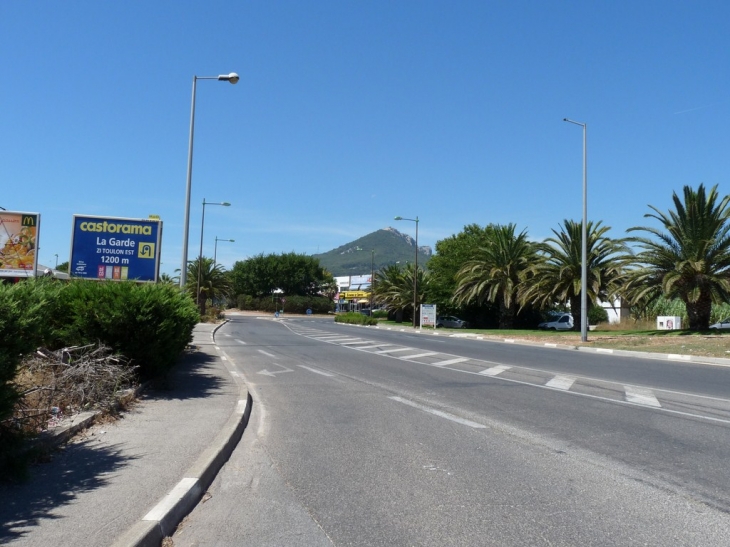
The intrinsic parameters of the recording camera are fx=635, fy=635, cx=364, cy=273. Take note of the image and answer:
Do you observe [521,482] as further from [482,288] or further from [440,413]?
[482,288]

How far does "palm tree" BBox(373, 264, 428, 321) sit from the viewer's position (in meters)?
63.6

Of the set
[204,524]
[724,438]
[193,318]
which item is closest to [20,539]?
[204,524]

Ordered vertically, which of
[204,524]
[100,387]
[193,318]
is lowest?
[204,524]

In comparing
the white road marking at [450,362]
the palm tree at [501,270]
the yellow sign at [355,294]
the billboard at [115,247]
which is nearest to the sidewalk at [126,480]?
the billboard at [115,247]

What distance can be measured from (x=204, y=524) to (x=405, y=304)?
59.5 meters

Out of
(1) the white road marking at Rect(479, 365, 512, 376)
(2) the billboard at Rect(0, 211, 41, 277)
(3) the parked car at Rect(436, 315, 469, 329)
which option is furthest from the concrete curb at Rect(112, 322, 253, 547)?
(3) the parked car at Rect(436, 315, 469, 329)

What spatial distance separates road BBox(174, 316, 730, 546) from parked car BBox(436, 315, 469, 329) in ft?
147

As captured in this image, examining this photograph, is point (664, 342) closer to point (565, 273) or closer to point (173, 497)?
point (565, 273)

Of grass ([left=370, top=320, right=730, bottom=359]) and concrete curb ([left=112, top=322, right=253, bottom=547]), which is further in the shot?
grass ([left=370, top=320, right=730, bottom=359])

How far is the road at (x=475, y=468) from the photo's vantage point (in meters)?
4.87

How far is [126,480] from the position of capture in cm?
566

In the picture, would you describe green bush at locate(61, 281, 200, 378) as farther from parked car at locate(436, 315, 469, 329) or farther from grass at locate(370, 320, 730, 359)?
parked car at locate(436, 315, 469, 329)

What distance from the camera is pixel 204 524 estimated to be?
16.3 ft

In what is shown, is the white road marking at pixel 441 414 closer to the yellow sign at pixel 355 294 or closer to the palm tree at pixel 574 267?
the palm tree at pixel 574 267
